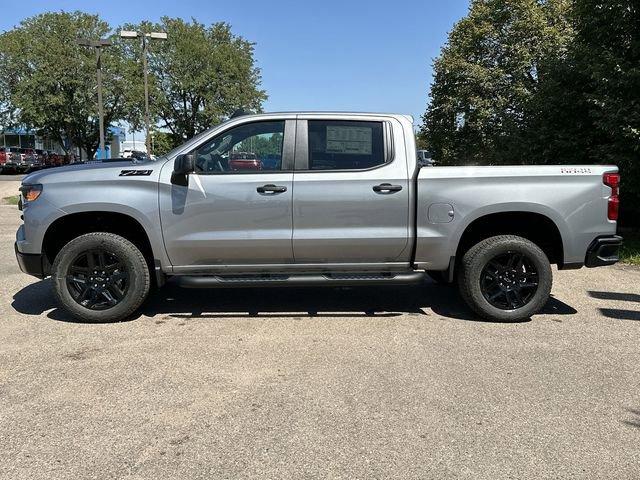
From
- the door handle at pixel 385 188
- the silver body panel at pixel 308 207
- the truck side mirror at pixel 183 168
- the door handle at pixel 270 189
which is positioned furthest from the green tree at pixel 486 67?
the truck side mirror at pixel 183 168

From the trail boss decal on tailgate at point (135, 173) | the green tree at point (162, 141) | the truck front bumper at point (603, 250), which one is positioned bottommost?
the truck front bumper at point (603, 250)

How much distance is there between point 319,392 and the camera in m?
3.74

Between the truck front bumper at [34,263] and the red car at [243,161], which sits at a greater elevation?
the red car at [243,161]

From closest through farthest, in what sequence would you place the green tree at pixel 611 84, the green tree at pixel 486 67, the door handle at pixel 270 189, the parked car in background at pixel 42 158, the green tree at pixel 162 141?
the door handle at pixel 270 189 → the green tree at pixel 611 84 → the green tree at pixel 486 67 → the parked car in background at pixel 42 158 → the green tree at pixel 162 141

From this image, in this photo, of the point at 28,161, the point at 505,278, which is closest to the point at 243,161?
the point at 505,278

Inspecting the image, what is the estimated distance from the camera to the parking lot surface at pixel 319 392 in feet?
9.59

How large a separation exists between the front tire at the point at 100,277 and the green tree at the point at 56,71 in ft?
125

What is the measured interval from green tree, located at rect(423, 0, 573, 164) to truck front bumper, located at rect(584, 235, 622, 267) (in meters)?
15.6

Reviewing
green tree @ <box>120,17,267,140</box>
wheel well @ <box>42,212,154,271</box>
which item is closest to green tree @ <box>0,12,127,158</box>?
green tree @ <box>120,17,267,140</box>

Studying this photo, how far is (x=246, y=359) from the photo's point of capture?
432 centimetres

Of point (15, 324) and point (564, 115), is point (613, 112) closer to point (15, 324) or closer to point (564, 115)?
point (564, 115)

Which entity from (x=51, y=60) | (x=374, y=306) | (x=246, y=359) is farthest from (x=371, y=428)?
(x=51, y=60)

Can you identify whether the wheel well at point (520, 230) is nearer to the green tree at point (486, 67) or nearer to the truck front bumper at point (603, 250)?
the truck front bumper at point (603, 250)

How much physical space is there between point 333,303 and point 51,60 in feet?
131
